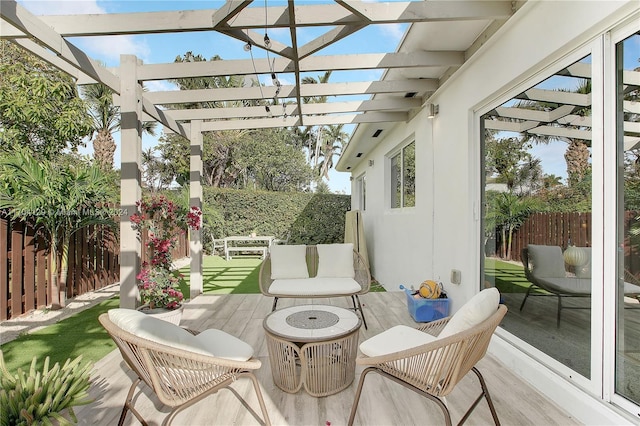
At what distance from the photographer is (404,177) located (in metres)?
5.81

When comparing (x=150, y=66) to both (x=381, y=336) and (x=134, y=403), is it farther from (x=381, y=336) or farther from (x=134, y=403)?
(x=381, y=336)

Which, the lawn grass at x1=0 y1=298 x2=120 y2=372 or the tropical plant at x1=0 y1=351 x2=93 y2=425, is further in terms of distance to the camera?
the lawn grass at x1=0 y1=298 x2=120 y2=372

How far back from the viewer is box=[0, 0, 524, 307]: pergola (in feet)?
8.04

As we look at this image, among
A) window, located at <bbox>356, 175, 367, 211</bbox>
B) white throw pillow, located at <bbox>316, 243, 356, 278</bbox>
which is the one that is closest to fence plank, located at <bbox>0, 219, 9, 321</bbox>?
white throw pillow, located at <bbox>316, 243, 356, 278</bbox>

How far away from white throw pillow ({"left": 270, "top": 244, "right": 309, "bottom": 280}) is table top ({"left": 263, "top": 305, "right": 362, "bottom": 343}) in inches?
56.6

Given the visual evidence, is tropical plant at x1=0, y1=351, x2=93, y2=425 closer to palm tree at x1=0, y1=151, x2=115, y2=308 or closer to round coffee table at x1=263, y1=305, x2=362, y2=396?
round coffee table at x1=263, y1=305, x2=362, y2=396

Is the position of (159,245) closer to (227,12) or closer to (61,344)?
(61,344)

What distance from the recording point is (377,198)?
24.7 ft

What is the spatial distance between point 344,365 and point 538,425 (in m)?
1.23

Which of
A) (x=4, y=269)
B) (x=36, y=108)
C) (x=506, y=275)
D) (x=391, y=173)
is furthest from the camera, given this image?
(x=391, y=173)

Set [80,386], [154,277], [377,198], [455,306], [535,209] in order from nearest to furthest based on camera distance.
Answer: [80,386]
[535,209]
[154,277]
[455,306]
[377,198]

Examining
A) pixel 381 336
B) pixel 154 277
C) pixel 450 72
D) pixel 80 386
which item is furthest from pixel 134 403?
pixel 450 72

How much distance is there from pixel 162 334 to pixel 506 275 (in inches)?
111

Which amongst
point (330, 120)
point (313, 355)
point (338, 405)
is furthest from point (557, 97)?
point (330, 120)
